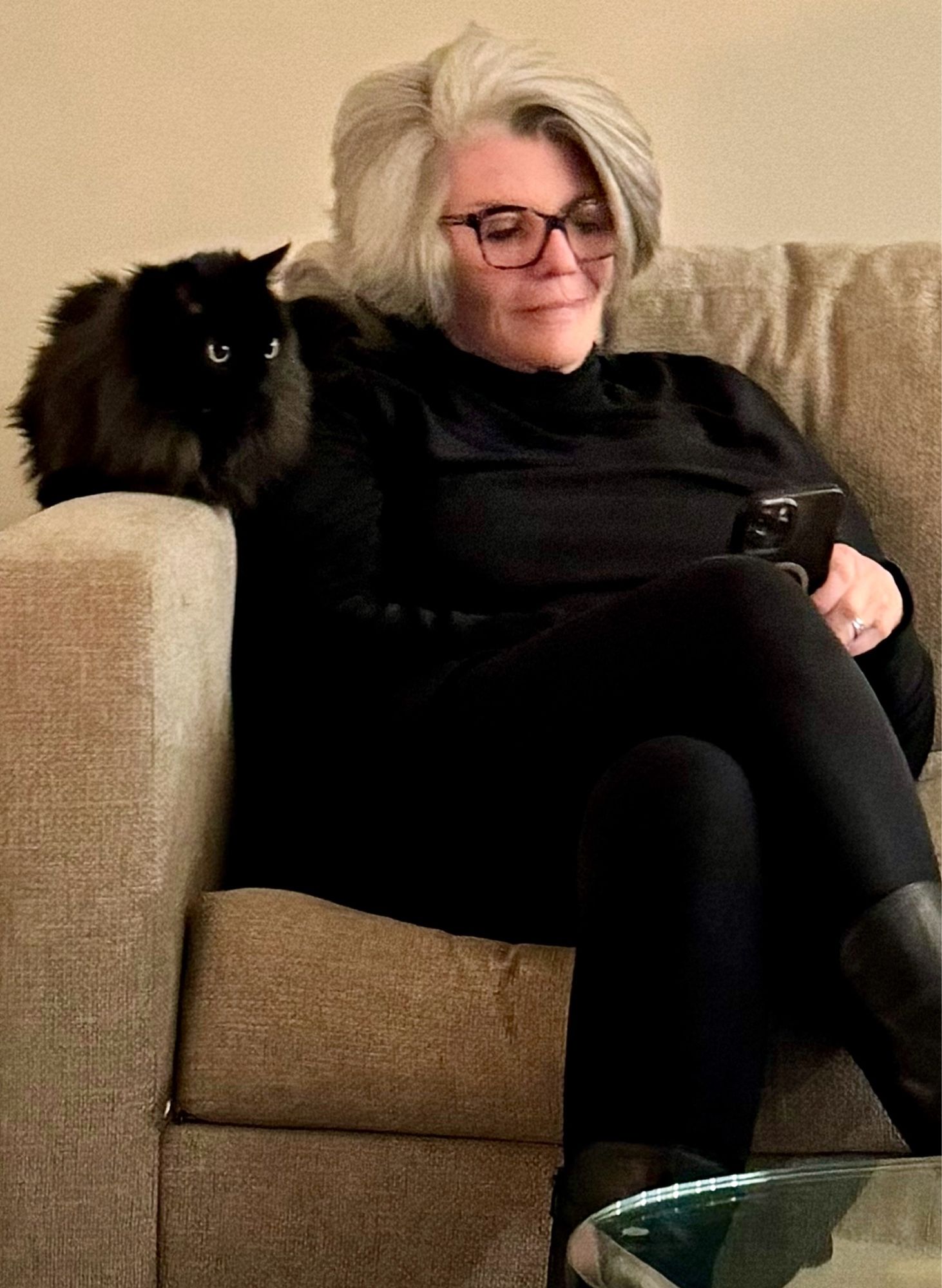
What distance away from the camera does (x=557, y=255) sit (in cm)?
152

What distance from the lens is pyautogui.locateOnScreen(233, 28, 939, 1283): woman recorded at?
3.10 feet

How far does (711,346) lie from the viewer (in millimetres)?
1762

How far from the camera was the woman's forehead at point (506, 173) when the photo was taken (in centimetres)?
153

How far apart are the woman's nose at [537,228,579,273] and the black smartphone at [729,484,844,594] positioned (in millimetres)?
397

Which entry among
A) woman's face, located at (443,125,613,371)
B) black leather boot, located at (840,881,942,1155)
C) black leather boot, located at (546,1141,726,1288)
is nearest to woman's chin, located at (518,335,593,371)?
woman's face, located at (443,125,613,371)

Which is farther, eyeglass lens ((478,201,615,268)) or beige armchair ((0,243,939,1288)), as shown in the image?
eyeglass lens ((478,201,615,268))

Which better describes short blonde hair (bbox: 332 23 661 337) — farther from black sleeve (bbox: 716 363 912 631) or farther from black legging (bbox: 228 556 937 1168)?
black legging (bbox: 228 556 937 1168)

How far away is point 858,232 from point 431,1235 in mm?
1478

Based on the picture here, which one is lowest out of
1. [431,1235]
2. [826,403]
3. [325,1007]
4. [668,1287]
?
[431,1235]

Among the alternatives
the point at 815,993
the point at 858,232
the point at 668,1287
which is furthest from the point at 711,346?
the point at 668,1287

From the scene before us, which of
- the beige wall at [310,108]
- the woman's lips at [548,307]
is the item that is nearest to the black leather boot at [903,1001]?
the woman's lips at [548,307]

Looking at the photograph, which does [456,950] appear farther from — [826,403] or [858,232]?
[858,232]

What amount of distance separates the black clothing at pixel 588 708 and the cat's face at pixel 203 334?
0.11m

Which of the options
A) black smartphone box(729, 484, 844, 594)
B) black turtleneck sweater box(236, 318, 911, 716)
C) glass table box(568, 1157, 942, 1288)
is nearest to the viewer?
glass table box(568, 1157, 942, 1288)
